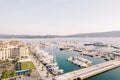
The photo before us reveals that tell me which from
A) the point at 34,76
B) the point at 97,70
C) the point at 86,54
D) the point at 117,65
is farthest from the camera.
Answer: the point at 86,54

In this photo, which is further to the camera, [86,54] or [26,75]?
[86,54]

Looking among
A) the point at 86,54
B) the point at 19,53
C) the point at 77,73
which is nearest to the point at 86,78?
the point at 77,73

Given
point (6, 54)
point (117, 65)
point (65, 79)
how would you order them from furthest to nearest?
point (6, 54), point (117, 65), point (65, 79)

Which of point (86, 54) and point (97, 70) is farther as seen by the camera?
point (86, 54)

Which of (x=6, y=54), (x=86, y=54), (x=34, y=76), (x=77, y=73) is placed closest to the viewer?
(x=34, y=76)

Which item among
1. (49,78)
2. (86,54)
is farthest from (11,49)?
(86,54)

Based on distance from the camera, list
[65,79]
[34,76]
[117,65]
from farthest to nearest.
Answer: [117,65] → [34,76] → [65,79]

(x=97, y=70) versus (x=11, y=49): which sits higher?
(x=11, y=49)

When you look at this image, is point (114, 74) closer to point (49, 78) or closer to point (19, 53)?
point (49, 78)

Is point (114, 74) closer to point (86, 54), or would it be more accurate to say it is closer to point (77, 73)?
point (77, 73)
